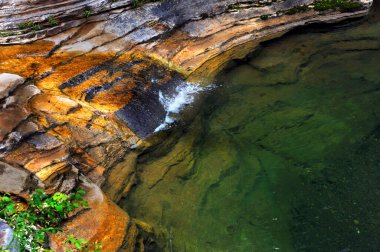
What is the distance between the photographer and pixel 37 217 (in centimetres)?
547

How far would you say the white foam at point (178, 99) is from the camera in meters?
9.19

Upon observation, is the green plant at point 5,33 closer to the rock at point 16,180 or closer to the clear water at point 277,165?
the clear water at point 277,165

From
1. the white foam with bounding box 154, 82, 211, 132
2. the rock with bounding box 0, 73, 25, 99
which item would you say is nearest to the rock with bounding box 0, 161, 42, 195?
the rock with bounding box 0, 73, 25, 99

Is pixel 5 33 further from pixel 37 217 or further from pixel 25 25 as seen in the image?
pixel 37 217

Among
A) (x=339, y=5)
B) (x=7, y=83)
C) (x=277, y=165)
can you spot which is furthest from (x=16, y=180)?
(x=339, y=5)

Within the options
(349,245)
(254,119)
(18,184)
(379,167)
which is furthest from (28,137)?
(379,167)

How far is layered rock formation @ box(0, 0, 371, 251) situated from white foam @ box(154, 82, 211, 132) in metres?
0.13

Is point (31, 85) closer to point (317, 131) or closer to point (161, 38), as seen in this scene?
point (161, 38)

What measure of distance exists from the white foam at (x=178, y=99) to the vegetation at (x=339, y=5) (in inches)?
184

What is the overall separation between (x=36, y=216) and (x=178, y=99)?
4967 mm

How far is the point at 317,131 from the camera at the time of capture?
8492mm

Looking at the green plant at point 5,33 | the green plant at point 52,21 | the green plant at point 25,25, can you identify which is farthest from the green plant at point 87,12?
the green plant at point 5,33

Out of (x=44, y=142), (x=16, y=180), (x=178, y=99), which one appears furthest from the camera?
(x=178, y=99)

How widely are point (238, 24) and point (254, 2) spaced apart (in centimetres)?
88
